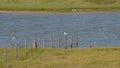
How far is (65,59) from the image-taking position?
38.8 meters

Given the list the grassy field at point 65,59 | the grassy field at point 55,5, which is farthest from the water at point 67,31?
the grassy field at point 55,5

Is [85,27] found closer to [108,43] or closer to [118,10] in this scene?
[108,43]

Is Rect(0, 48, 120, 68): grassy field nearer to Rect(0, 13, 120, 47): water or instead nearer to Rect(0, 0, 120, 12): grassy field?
Rect(0, 13, 120, 47): water

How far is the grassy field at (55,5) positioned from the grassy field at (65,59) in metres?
73.3

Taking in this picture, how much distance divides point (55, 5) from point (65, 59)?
9169 centimetres

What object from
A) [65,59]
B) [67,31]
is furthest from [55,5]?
[65,59]

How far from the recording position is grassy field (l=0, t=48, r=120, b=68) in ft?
120

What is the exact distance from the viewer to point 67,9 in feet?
391

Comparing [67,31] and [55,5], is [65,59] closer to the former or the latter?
[67,31]

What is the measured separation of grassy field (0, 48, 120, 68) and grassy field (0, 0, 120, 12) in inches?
2887

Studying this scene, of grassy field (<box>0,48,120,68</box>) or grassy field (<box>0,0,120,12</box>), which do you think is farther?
grassy field (<box>0,0,120,12</box>)

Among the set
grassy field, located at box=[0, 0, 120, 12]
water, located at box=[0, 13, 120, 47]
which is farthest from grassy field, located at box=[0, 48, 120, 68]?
grassy field, located at box=[0, 0, 120, 12]

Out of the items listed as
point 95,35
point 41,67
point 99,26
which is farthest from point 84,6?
point 41,67

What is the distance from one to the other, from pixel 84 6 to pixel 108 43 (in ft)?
220
